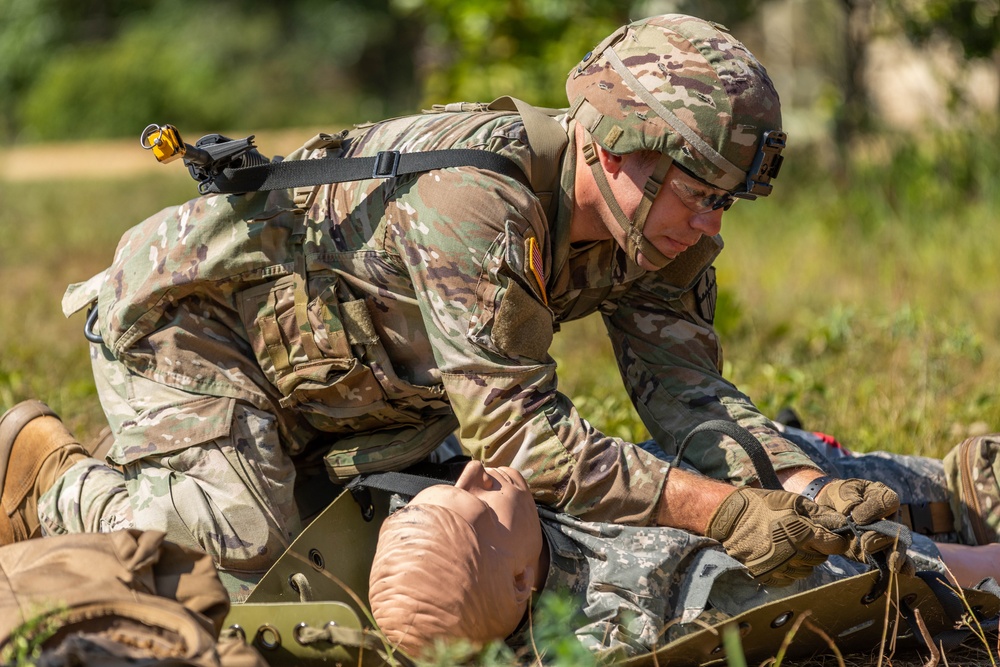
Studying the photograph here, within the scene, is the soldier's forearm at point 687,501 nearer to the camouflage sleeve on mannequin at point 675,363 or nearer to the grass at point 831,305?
the camouflage sleeve on mannequin at point 675,363

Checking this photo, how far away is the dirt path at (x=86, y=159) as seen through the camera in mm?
14227

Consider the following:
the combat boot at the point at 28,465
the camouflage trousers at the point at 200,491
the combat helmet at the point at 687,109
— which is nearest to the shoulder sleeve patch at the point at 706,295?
the combat helmet at the point at 687,109

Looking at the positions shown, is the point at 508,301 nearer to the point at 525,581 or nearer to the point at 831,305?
the point at 525,581

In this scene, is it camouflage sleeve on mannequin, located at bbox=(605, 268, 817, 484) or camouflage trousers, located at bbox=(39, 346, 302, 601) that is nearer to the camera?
camouflage trousers, located at bbox=(39, 346, 302, 601)

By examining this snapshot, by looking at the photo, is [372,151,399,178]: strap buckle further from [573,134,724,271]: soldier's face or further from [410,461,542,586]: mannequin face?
[410,461,542,586]: mannequin face

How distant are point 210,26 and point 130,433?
19958 millimetres

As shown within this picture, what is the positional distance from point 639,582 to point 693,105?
1212 mm

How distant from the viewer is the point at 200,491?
316 centimetres

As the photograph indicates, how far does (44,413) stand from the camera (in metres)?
3.63

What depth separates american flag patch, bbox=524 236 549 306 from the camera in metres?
2.93

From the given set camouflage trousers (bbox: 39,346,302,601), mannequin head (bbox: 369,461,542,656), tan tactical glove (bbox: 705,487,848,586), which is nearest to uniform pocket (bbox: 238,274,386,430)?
camouflage trousers (bbox: 39,346,302,601)

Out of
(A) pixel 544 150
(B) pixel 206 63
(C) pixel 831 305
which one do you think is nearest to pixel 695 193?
(A) pixel 544 150

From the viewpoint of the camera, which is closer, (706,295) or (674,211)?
(674,211)

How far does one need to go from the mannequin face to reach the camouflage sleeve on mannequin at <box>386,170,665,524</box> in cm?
A: 10
